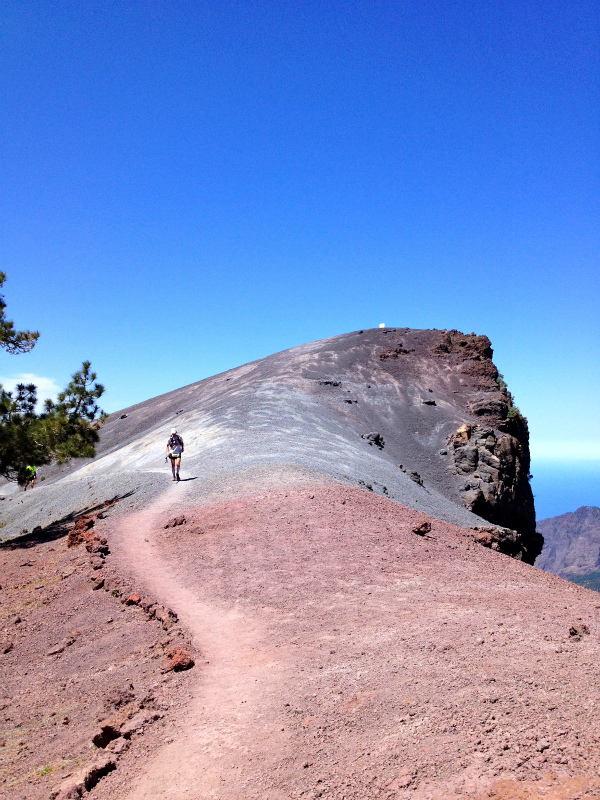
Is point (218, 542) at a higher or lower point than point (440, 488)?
higher

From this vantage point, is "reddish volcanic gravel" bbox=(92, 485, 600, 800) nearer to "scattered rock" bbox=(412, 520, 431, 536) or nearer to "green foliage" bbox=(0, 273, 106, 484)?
"scattered rock" bbox=(412, 520, 431, 536)

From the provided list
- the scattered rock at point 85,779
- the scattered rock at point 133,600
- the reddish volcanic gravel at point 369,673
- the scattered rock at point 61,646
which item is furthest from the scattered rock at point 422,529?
the scattered rock at point 85,779

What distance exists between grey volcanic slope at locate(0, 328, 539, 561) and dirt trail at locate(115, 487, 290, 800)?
7.26 metres

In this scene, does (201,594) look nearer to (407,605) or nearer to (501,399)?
(407,605)

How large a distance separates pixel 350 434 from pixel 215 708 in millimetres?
24870

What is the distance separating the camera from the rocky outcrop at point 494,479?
2980 centimetres

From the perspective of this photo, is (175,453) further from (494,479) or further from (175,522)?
(494,479)

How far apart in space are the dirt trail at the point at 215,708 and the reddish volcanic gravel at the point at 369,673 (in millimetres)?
20

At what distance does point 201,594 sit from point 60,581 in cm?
400

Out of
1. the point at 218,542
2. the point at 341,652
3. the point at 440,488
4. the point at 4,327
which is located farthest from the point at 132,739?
the point at 440,488

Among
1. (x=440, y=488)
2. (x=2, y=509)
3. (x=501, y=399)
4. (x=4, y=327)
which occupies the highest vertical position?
(x=4, y=327)

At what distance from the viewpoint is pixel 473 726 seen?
15.6ft

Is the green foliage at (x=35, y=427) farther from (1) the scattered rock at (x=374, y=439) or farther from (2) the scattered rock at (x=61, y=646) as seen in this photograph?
(1) the scattered rock at (x=374, y=439)

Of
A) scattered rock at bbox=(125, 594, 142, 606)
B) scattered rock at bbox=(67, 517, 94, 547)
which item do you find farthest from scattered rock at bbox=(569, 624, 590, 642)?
scattered rock at bbox=(67, 517, 94, 547)
